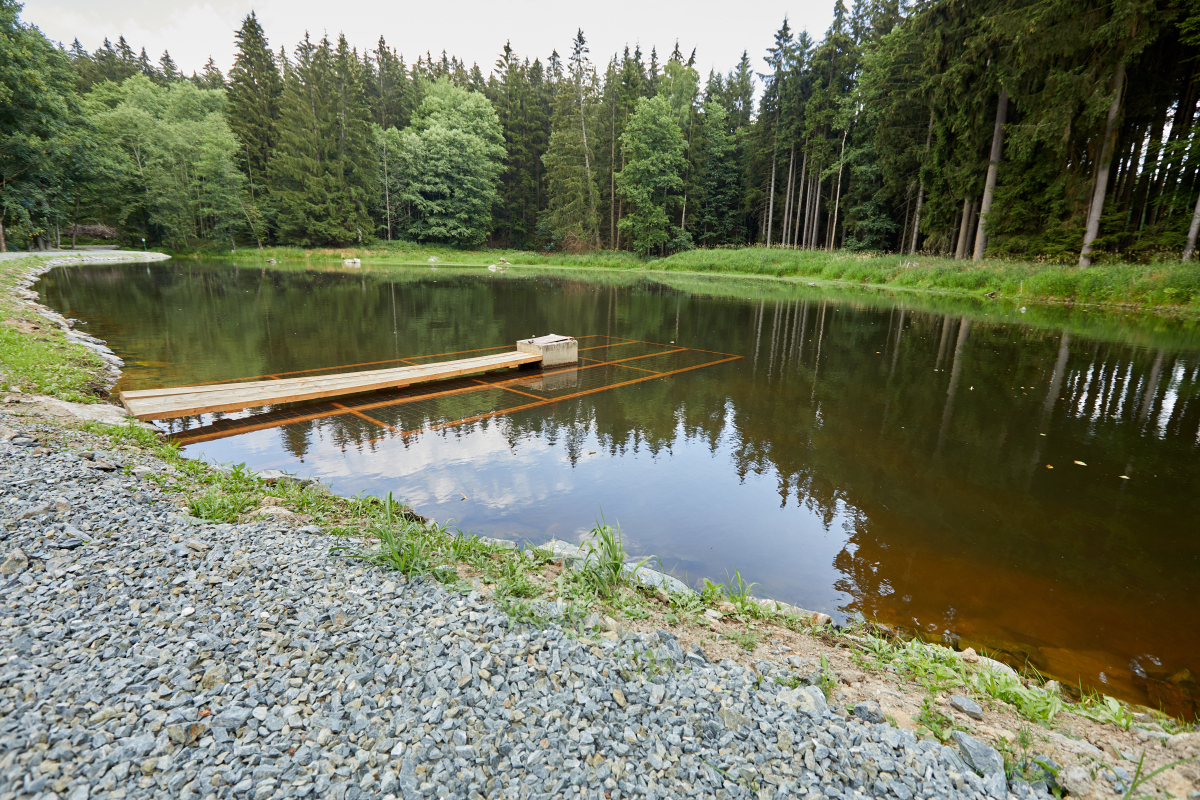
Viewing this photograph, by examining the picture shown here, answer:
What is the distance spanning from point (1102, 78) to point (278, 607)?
2606 cm

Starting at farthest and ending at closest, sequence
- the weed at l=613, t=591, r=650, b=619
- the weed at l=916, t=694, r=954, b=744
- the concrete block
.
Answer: the concrete block, the weed at l=613, t=591, r=650, b=619, the weed at l=916, t=694, r=954, b=744

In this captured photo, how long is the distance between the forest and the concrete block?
20.2 m

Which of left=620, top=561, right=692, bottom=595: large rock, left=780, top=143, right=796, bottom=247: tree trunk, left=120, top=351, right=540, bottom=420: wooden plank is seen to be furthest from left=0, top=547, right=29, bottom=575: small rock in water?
left=780, top=143, right=796, bottom=247: tree trunk

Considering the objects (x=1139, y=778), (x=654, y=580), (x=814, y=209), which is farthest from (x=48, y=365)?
(x=814, y=209)

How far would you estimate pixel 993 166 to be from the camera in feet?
72.3

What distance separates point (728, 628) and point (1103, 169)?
80.3ft

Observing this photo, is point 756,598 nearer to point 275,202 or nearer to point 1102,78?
point 1102,78

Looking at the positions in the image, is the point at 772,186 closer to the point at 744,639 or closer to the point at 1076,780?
the point at 744,639

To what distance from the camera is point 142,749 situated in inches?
64.9

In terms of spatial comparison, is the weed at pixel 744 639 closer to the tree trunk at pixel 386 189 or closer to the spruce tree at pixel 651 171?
the spruce tree at pixel 651 171

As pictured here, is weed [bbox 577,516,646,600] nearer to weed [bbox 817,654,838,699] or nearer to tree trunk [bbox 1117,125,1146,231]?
weed [bbox 817,654,838,699]

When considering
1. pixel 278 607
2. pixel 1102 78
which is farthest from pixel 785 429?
pixel 1102 78

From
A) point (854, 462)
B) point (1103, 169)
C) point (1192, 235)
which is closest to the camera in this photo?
point (854, 462)

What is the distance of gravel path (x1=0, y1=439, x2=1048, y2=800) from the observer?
165 cm
